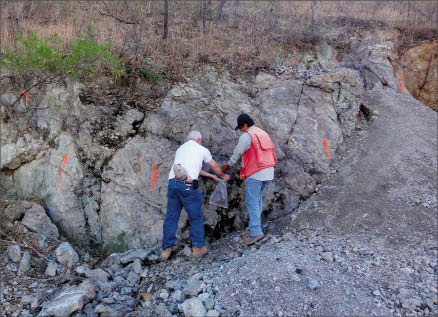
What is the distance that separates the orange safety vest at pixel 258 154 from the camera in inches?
160

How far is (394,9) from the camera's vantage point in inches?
339

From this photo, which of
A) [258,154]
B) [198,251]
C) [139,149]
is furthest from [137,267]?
[258,154]

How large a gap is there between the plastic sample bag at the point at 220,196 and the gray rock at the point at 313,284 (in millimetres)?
1418

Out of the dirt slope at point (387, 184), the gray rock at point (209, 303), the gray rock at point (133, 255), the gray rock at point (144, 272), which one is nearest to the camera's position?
the gray rock at point (209, 303)

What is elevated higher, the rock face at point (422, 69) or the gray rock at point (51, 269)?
the rock face at point (422, 69)

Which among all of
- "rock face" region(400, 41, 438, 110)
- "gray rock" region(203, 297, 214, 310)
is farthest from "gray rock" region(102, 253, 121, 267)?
"rock face" region(400, 41, 438, 110)

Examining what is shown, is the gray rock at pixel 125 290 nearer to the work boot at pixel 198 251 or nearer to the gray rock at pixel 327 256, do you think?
the work boot at pixel 198 251

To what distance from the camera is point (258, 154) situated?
405cm

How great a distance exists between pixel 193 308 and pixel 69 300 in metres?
1.22

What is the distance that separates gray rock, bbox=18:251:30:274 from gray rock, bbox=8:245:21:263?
0.07 m

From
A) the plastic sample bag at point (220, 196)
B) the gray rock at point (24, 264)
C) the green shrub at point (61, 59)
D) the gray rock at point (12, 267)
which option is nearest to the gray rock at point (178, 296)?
the plastic sample bag at point (220, 196)

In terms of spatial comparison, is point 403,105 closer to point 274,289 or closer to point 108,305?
point 274,289

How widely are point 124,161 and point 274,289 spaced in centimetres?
273

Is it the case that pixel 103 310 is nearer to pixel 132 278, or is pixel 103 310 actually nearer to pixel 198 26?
pixel 132 278
